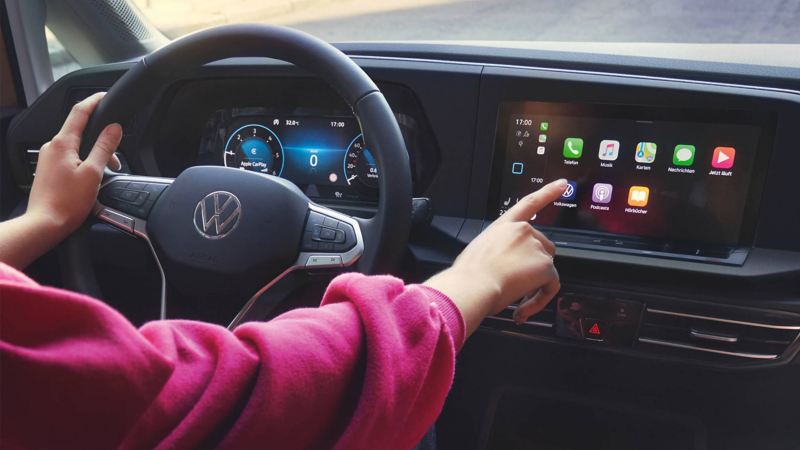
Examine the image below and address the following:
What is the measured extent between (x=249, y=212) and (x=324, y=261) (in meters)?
0.13

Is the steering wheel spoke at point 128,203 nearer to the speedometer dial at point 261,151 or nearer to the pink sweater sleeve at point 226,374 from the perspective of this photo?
the speedometer dial at point 261,151

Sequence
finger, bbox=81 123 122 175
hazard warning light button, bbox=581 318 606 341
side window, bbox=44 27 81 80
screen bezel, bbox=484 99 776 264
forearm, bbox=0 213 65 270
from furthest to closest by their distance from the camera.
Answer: side window, bbox=44 27 81 80
hazard warning light button, bbox=581 318 606 341
screen bezel, bbox=484 99 776 264
finger, bbox=81 123 122 175
forearm, bbox=0 213 65 270

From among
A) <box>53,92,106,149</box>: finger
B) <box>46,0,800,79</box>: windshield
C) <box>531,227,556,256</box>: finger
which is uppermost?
<box>46,0,800,79</box>: windshield

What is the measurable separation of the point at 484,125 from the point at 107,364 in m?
0.93

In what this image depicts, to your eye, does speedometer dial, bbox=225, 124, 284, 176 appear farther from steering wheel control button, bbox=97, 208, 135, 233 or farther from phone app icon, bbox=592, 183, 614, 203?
phone app icon, bbox=592, 183, 614, 203

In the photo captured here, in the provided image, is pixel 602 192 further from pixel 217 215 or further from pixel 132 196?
pixel 132 196

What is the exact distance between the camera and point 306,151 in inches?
56.3

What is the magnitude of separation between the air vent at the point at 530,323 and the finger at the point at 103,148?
719 mm

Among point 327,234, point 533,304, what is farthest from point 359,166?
point 533,304

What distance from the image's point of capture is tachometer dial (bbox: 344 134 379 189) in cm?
139

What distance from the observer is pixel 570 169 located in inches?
50.8

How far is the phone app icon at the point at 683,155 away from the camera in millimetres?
1232

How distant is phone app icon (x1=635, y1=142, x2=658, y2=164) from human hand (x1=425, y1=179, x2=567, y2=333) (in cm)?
23

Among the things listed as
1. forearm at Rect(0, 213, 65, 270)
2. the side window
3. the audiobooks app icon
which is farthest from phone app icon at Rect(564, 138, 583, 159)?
the side window
